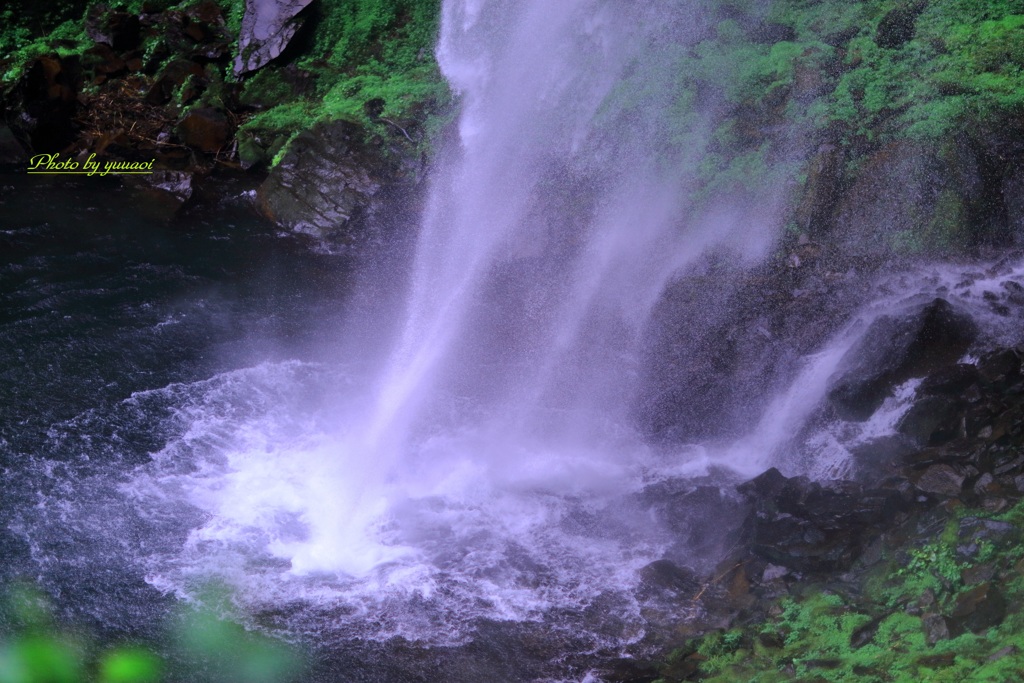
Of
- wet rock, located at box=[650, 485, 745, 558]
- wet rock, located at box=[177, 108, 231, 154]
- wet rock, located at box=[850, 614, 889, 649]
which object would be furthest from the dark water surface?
wet rock, located at box=[850, 614, 889, 649]

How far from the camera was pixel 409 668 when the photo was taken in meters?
8.53

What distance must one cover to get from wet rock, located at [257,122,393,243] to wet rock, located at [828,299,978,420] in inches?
369

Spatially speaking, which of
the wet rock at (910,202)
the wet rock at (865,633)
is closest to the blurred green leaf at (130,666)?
the wet rock at (865,633)

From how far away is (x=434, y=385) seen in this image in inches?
510

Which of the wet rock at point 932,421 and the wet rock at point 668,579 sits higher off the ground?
the wet rock at point 932,421

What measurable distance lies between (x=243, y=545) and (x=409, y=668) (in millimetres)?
2738

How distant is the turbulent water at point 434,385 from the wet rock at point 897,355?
398 mm

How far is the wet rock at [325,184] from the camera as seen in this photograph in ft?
53.5

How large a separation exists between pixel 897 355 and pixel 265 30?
15013 mm

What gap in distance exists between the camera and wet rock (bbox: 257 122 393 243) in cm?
1631

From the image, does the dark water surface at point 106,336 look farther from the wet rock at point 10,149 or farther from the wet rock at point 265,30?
the wet rock at point 265,30

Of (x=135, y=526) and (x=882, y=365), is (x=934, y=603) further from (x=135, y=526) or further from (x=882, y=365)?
(x=135, y=526)

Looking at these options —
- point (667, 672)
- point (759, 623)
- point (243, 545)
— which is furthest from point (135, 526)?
point (759, 623)

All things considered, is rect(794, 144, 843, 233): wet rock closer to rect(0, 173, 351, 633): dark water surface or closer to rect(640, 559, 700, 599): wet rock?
rect(640, 559, 700, 599): wet rock
